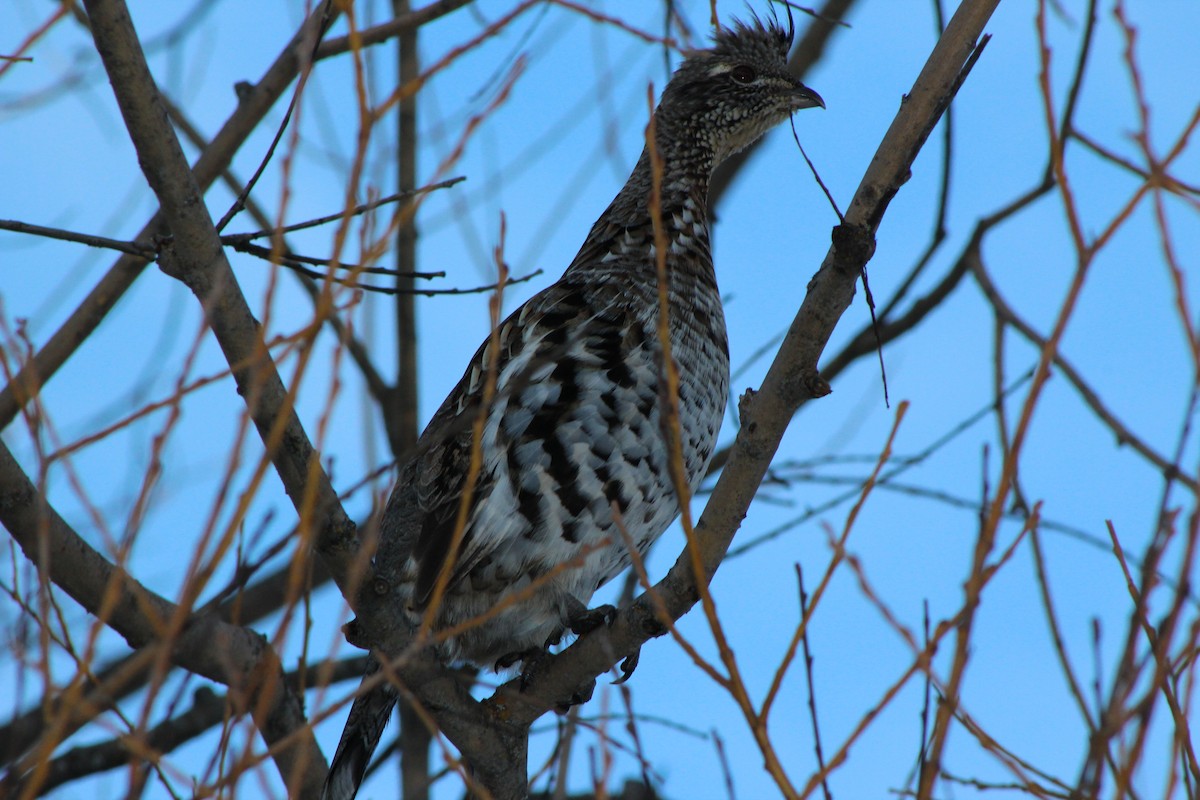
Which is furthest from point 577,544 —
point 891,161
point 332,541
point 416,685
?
point 891,161

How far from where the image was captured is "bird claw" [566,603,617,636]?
4398mm

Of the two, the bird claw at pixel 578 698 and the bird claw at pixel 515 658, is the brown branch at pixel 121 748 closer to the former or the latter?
the bird claw at pixel 515 658

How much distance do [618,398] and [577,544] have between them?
0.53 m

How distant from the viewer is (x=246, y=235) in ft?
11.2

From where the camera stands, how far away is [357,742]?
458cm

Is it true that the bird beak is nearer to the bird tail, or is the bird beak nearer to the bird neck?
the bird neck

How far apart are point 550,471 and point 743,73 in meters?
2.86

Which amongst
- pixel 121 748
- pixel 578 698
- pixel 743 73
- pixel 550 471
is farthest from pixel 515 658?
pixel 743 73

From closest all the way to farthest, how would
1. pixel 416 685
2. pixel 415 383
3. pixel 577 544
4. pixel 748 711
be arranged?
1. pixel 748 711
2. pixel 416 685
3. pixel 577 544
4. pixel 415 383

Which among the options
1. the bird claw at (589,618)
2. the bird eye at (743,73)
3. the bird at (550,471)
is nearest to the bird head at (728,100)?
the bird eye at (743,73)

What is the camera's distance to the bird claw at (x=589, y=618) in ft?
14.4

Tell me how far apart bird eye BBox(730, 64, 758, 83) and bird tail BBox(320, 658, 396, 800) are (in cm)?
345

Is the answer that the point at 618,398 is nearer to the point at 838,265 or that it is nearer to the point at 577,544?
the point at 577,544

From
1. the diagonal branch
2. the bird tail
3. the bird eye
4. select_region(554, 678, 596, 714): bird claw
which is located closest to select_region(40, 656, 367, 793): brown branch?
the bird tail
